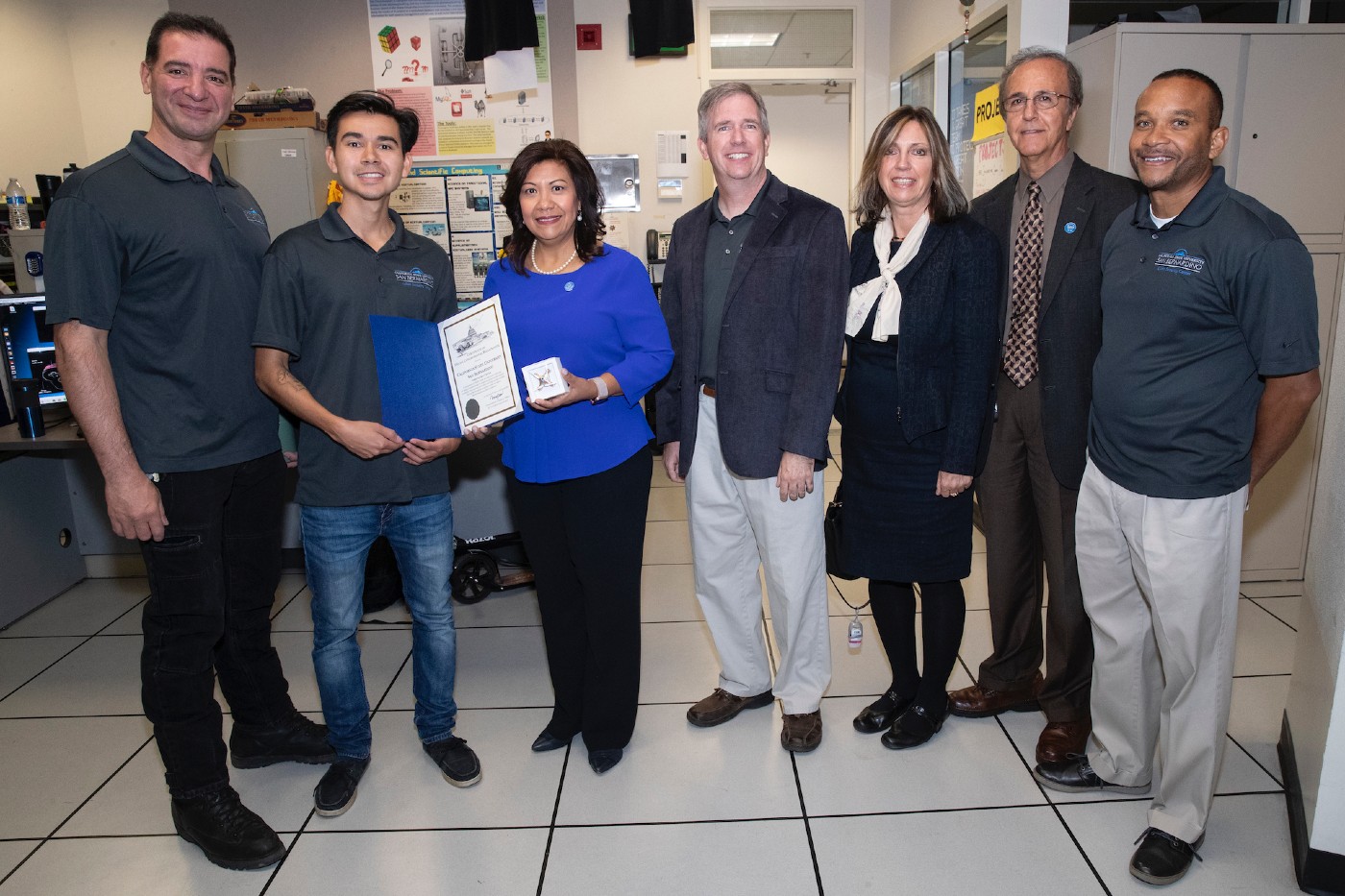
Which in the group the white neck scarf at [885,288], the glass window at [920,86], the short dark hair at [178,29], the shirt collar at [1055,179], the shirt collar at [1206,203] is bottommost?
the white neck scarf at [885,288]

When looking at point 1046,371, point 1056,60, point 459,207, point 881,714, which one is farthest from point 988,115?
point 459,207

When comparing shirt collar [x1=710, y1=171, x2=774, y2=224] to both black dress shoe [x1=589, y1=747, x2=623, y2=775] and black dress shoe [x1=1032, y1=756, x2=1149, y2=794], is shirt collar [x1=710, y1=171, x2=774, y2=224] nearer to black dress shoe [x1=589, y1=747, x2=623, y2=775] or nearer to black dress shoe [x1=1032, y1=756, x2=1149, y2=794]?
black dress shoe [x1=589, y1=747, x2=623, y2=775]

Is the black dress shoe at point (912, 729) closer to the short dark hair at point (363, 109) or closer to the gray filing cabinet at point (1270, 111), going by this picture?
the short dark hair at point (363, 109)

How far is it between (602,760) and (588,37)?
5.13 metres

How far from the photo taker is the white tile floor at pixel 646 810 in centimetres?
193

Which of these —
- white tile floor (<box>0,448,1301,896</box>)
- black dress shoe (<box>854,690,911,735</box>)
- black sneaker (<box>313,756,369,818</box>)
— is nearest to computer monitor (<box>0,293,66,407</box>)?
white tile floor (<box>0,448,1301,896</box>)

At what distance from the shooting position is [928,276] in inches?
82.5

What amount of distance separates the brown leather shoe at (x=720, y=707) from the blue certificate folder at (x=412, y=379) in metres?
1.07

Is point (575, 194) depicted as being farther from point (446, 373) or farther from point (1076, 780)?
point (1076, 780)

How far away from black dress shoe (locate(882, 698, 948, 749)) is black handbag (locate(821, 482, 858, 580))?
42 cm

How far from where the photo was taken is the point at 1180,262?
1.77 m

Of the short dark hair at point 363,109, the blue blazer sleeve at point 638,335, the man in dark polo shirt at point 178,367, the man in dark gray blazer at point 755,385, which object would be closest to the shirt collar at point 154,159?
the man in dark polo shirt at point 178,367

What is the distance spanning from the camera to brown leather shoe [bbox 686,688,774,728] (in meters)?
2.52

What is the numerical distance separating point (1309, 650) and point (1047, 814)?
2.38ft
